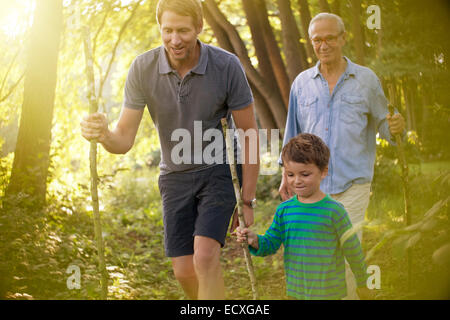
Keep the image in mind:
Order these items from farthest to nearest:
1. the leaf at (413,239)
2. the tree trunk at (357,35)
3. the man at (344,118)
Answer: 1. the tree trunk at (357,35)
2. the man at (344,118)
3. the leaf at (413,239)

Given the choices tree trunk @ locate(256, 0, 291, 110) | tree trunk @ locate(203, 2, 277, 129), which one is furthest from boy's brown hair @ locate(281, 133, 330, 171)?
tree trunk @ locate(256, 0, 291, 110)

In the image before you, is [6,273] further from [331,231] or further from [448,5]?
[448,5]

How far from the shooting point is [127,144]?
355 cm

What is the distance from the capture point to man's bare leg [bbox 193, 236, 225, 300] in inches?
134

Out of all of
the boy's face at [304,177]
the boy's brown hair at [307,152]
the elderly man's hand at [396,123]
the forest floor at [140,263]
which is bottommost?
the forest floor at [140,263]

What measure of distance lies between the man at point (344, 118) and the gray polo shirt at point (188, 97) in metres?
0.86

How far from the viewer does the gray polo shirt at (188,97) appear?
357 centimetres

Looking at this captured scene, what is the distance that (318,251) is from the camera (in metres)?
3.00

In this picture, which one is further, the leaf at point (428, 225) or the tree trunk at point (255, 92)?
the tree trunk at point (255, 92)

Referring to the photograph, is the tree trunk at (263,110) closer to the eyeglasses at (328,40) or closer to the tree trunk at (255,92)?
the tree trunk at (255,92)

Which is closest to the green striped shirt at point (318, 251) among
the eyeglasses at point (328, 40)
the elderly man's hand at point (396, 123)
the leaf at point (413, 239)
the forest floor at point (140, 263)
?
the forest floor at point (140, 263)

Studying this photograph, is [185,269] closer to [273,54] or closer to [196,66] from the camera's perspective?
[196,66]

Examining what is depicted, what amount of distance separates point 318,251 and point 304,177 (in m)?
0.40

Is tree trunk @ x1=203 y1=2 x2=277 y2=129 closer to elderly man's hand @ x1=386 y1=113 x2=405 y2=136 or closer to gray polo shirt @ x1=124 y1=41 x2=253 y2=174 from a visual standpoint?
elderly man's hand @ x1=386 y1=113 x2=405 y2=136
